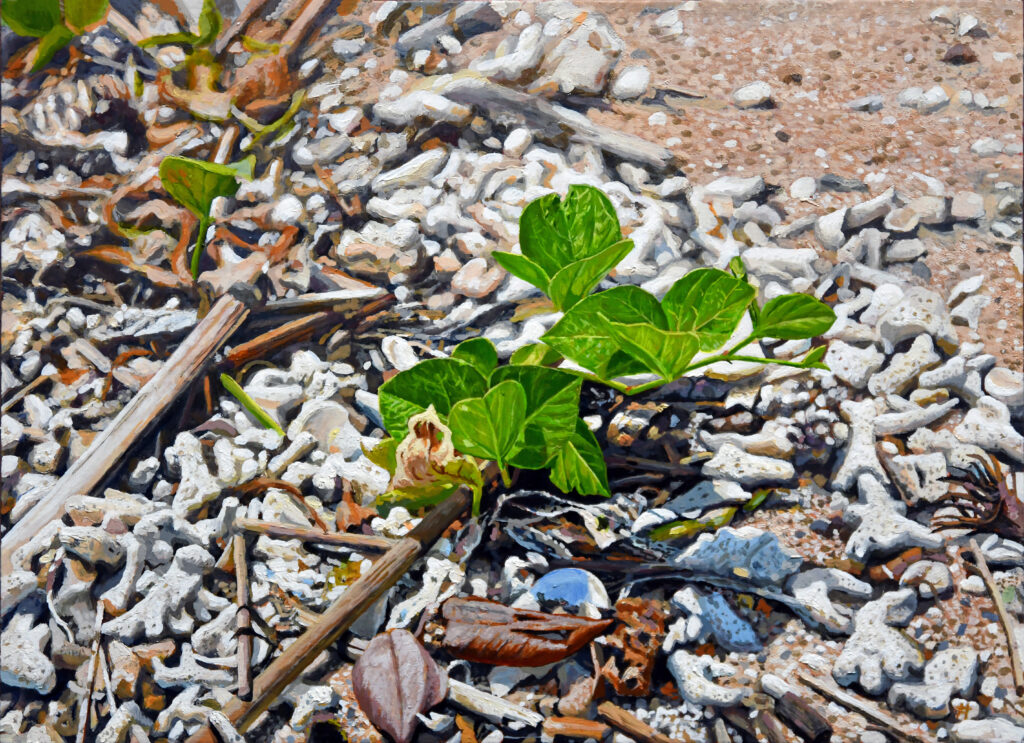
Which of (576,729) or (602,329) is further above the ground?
(602,329)

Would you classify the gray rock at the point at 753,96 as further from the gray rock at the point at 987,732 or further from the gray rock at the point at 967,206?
the gray rock at the point at 987,732

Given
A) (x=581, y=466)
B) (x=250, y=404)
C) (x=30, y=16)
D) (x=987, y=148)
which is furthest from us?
(x=30, y=16)

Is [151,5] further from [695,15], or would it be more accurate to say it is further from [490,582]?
[490,582]

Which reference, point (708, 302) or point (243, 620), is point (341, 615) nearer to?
point (243, 620)

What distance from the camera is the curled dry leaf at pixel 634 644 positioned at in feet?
2.17

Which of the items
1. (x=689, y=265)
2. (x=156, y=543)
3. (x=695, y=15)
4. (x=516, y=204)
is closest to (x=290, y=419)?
(x=156, y=543)

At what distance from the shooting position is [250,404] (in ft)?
2.73

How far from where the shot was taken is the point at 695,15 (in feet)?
3.66

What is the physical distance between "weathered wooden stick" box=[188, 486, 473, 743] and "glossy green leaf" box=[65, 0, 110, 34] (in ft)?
2.76

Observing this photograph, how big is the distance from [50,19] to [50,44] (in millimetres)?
35

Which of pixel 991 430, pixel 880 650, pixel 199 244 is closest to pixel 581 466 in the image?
pixel 880 650

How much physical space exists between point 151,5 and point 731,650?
3.53 ft

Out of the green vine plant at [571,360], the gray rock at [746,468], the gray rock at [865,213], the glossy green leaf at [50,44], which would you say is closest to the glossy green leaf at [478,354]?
the green vine plant at [571,360]

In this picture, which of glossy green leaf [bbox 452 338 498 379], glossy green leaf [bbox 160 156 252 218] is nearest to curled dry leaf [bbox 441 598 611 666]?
glossy green leaf [bbox 452 338 498 379]
